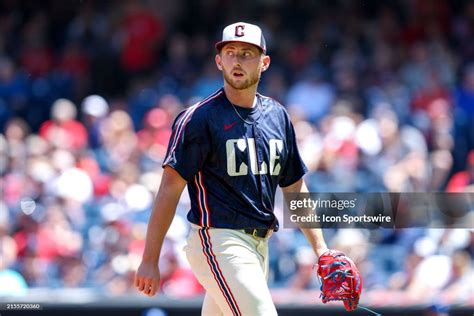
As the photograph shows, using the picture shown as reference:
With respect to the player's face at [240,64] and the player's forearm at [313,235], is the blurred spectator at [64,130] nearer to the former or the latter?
the player's forearm at [313,235]

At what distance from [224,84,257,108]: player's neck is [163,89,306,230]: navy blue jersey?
0.03 metres

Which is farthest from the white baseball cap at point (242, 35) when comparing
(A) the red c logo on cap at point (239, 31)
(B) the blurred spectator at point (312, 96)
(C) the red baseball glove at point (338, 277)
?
(B) the blurred spectator at point (312, 96)

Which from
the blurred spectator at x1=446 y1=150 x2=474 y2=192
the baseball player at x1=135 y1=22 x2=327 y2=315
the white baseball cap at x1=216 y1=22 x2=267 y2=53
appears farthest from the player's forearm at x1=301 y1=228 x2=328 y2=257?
the blurred spectator at x1=446 y1=150 x2=474 y2=192

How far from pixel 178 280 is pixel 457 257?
225 centimetres

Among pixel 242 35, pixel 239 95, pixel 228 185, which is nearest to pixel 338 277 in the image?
pixel 228 185

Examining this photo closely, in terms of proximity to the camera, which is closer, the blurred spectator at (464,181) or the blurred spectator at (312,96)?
the blurred spectator at (464,181)

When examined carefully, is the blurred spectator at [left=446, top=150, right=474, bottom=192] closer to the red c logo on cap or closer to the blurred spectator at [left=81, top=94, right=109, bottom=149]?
the blurred spectator at [left=81, top=94, right=109, bottom=149]

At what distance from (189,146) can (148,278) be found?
0.64m

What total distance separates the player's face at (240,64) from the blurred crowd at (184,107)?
3021mm

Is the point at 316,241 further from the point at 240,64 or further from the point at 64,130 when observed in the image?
the point at 64,130

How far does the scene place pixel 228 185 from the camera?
4.82 metres

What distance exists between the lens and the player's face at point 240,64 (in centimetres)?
484

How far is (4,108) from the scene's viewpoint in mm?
11828

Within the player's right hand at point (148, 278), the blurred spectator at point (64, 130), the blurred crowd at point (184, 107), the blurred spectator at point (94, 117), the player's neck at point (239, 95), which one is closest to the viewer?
the player's right hand at point (148, 278)
